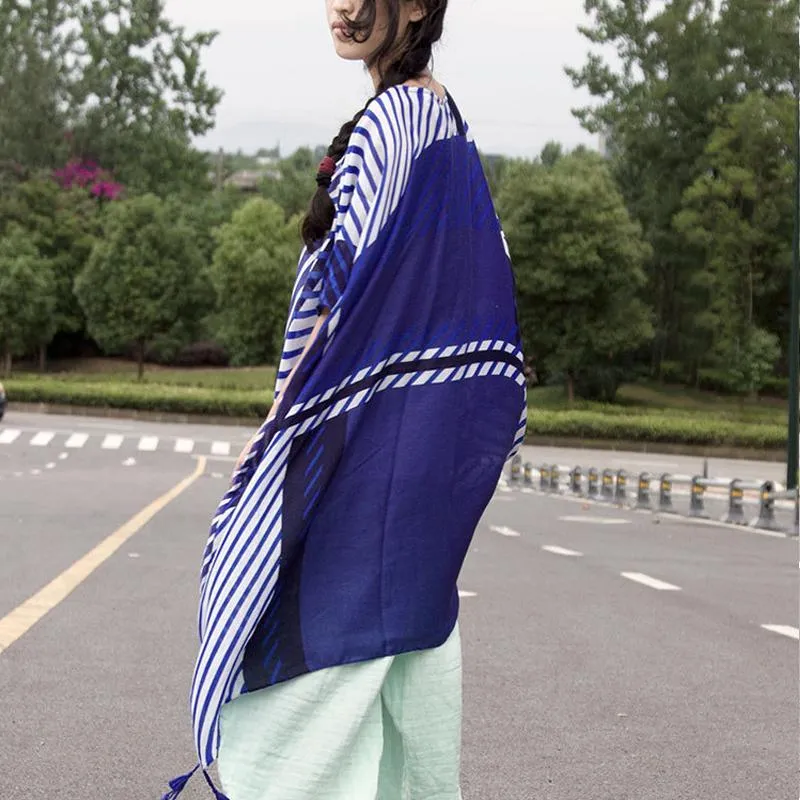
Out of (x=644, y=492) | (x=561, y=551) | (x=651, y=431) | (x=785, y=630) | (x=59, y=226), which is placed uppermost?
(x=59, y=226)

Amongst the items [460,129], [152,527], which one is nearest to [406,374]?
[460,129]

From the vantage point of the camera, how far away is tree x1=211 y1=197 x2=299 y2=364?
71812 millimetres

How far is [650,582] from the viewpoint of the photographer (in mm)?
10695

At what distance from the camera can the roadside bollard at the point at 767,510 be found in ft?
59.4

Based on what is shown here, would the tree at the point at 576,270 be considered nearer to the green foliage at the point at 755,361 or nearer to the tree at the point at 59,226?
the green foliage at the point at 755,361

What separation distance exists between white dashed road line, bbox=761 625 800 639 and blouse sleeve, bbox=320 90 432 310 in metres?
6.13

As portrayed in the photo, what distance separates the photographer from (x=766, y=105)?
61375mm

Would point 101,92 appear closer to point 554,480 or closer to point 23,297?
point 23,297

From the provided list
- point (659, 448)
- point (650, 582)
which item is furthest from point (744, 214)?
point (650, 582)

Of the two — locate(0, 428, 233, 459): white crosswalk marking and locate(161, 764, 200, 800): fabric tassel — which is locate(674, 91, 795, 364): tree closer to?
locate(0, 428, 233, 459): white crosswalk marking

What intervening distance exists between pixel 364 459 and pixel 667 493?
18.6 meters

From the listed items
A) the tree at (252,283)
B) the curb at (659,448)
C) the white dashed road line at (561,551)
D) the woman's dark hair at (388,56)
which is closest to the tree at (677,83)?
the tree at (252,283)

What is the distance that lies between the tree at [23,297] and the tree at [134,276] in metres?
1.67

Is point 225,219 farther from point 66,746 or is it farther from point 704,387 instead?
point 66,746
